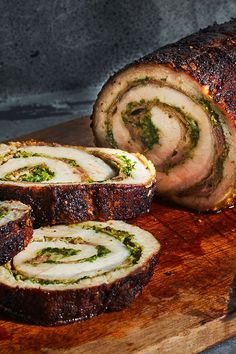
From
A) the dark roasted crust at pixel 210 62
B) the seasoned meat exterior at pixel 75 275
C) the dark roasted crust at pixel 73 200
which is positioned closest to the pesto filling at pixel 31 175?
the dark roasted crust at pixel 73 200

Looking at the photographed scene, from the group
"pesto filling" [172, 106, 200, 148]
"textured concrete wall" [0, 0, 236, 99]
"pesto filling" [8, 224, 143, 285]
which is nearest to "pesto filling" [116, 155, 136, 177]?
"pesto filling" [172, 106, 200, 148]

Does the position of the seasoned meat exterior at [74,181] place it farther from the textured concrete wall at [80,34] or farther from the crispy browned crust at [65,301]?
the textured concrete wall at [80,34]

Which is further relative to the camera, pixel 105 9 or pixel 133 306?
pixel 105 9

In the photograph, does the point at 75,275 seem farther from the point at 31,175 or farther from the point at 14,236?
the point at 31,175

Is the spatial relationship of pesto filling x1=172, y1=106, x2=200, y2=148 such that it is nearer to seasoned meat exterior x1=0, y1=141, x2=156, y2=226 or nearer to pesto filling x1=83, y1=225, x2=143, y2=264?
seasoned meat exterior x1=0, y1=141, x2=156, y2=226

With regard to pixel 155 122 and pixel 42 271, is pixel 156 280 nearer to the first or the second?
pixel 42 271

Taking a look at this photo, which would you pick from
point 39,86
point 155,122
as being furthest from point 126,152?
point 39,86

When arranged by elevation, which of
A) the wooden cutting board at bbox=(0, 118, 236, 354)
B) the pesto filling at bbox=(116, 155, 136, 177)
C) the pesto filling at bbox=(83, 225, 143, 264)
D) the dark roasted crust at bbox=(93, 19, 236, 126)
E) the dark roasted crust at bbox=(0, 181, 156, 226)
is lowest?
the wooden cutting board at bbox=(0, 118, 236, 354)
